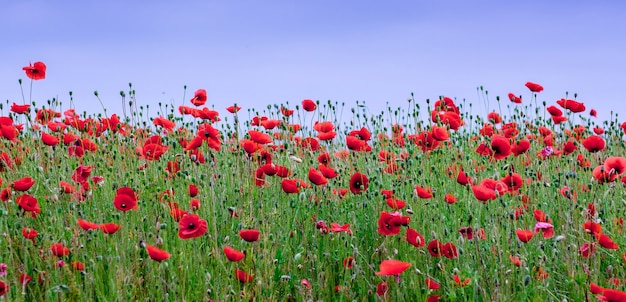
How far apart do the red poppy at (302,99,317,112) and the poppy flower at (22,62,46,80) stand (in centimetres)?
191

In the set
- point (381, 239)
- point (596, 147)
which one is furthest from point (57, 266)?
point (596, 147)

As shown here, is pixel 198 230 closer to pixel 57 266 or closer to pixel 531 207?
pixel 57 266

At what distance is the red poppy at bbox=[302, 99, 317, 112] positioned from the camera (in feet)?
16.9

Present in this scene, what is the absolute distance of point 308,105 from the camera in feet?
17.0

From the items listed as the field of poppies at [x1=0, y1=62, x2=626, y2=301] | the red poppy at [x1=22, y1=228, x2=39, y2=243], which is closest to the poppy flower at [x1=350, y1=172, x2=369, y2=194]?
the field of poppies at [x1=0, y1=62, x2=626, y2=301]

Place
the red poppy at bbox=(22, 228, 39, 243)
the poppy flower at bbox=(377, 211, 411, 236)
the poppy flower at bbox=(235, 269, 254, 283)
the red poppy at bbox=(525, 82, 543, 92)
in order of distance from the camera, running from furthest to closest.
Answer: the red poppy at bbox=(525, 82, 543, 92), the red poppy at bbox=(22, 228, 39, 243), the poppy flower at bbox=(377, 211, 411, 236), the poppy flower at bbox=(235, 269, 254, 283)

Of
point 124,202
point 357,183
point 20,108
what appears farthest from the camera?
point 20,108

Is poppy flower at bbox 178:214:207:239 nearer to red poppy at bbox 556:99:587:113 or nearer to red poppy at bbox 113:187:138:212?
red poppy at bbox 113:187:138:212

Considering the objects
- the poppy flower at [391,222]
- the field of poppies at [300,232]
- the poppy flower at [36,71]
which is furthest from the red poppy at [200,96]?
the poppy flower at [391,222]

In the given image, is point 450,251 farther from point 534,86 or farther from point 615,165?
point 534,86

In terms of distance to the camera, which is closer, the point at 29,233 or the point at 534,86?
the point at 29,233

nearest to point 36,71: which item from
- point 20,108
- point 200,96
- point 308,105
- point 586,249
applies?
point 20,108

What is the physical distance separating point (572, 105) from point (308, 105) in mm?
1970

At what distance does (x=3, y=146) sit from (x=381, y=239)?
3687mm
